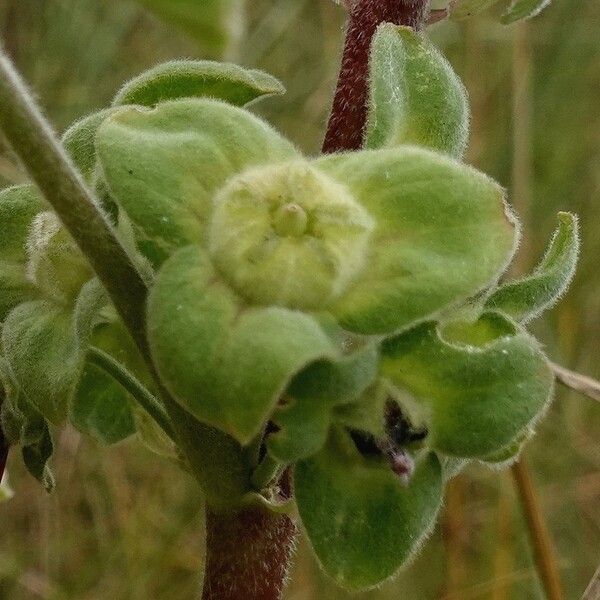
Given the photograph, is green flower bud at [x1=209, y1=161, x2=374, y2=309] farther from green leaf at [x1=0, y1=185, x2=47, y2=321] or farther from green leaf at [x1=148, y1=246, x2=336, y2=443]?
green leaf at [x1=0, y1=185, x2=47, y2=321]

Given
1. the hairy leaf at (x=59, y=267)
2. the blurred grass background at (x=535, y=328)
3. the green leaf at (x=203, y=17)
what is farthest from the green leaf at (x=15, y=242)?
the blurred grass background at (x=535, y=328)

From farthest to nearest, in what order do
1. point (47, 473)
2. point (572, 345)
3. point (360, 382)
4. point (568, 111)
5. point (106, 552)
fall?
1. point (568, 111)
2. point (572, 345)
3. point (106, 552)
4. point (47, 473)
5. point (360, 382)

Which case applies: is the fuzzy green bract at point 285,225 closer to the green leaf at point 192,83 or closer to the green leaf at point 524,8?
the green leaf at point 192,83

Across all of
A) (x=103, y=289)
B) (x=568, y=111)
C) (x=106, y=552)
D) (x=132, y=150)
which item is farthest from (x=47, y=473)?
(x=568, y=111)

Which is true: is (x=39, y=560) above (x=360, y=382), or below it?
below

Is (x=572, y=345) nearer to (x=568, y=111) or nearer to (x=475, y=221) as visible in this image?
(x=568, y=111)

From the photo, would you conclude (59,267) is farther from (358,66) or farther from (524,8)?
(524,8)
